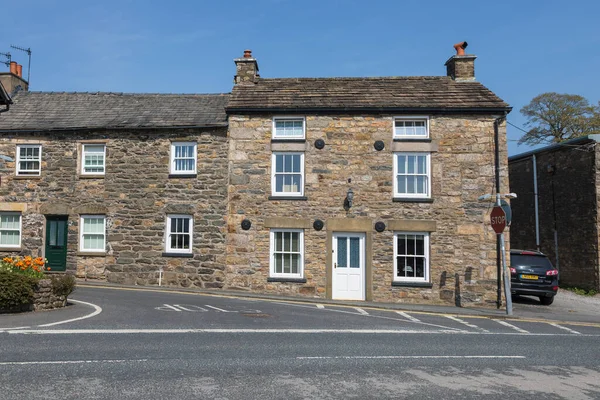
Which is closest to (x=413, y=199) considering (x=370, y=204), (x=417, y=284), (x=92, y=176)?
(x=370, y=204)

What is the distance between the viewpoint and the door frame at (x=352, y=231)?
17297 mm

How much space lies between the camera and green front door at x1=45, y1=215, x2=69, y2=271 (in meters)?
19.0

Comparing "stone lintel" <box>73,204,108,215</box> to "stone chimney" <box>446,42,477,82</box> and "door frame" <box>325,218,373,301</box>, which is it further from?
"stone chimney" <box>446,42,477,82</box>

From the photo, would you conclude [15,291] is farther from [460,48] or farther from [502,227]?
[460,48]

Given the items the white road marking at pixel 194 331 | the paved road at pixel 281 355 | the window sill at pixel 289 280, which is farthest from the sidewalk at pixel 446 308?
the white road marking at pixel 194 331

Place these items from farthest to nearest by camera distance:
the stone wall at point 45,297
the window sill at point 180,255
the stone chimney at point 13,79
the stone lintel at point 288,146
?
1. the stone chimney at point 13,79
2. the window sill at point 180,255
3. the stone lintel at point 288,146
4. the stone wall at point 45,297

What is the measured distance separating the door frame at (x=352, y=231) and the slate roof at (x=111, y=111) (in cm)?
525

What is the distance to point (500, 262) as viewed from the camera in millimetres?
16984

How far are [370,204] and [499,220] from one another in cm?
421

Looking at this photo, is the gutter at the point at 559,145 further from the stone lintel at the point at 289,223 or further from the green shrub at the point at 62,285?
the green shrub at the point at 62,285

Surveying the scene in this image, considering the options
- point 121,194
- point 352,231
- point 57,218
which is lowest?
point 352,231

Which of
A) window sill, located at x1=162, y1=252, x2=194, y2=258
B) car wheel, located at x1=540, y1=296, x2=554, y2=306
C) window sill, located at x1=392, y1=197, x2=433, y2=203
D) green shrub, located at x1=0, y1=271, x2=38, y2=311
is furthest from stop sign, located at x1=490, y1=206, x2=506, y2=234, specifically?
green shrub, located at x1=0, y1=271, x2=38, y2=311

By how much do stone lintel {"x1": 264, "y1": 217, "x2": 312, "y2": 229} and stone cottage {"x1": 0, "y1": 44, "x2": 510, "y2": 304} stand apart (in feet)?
0.11

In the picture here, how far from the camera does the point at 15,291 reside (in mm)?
11609
